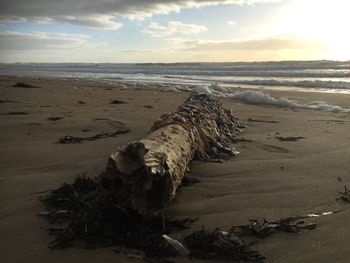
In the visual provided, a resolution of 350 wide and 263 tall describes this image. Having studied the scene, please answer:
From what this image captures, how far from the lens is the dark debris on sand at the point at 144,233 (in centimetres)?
237

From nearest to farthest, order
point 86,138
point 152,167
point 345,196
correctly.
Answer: point 152,167 → point 345,196 → point 86,138

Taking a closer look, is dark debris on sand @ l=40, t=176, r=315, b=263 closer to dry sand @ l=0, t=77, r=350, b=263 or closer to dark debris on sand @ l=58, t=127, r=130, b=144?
dry sand @ l=0, t=77, r=350, b=263

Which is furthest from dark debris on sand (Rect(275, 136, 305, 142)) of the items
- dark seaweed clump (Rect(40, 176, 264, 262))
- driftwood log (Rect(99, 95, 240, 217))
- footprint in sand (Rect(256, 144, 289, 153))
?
dark seaweed clump (Rect(40, 176, 264, 262))

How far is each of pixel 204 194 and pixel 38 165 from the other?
1888 millimetres

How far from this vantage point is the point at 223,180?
11.9ft

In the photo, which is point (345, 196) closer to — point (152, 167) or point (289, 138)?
point (152, 167)

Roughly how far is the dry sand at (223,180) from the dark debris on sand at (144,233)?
0.08 metres

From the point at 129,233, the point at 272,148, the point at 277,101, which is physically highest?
the point at 277,101

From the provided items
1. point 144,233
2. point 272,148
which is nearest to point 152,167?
point 144,233

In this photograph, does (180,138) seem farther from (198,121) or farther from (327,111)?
(327,111)

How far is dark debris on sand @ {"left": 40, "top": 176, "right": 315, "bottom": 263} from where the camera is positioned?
237cm

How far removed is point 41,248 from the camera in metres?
2.44

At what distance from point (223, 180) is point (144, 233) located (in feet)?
4.21

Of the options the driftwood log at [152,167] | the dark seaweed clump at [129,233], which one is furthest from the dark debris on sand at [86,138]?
the dark seaweed clump at [129,233]
